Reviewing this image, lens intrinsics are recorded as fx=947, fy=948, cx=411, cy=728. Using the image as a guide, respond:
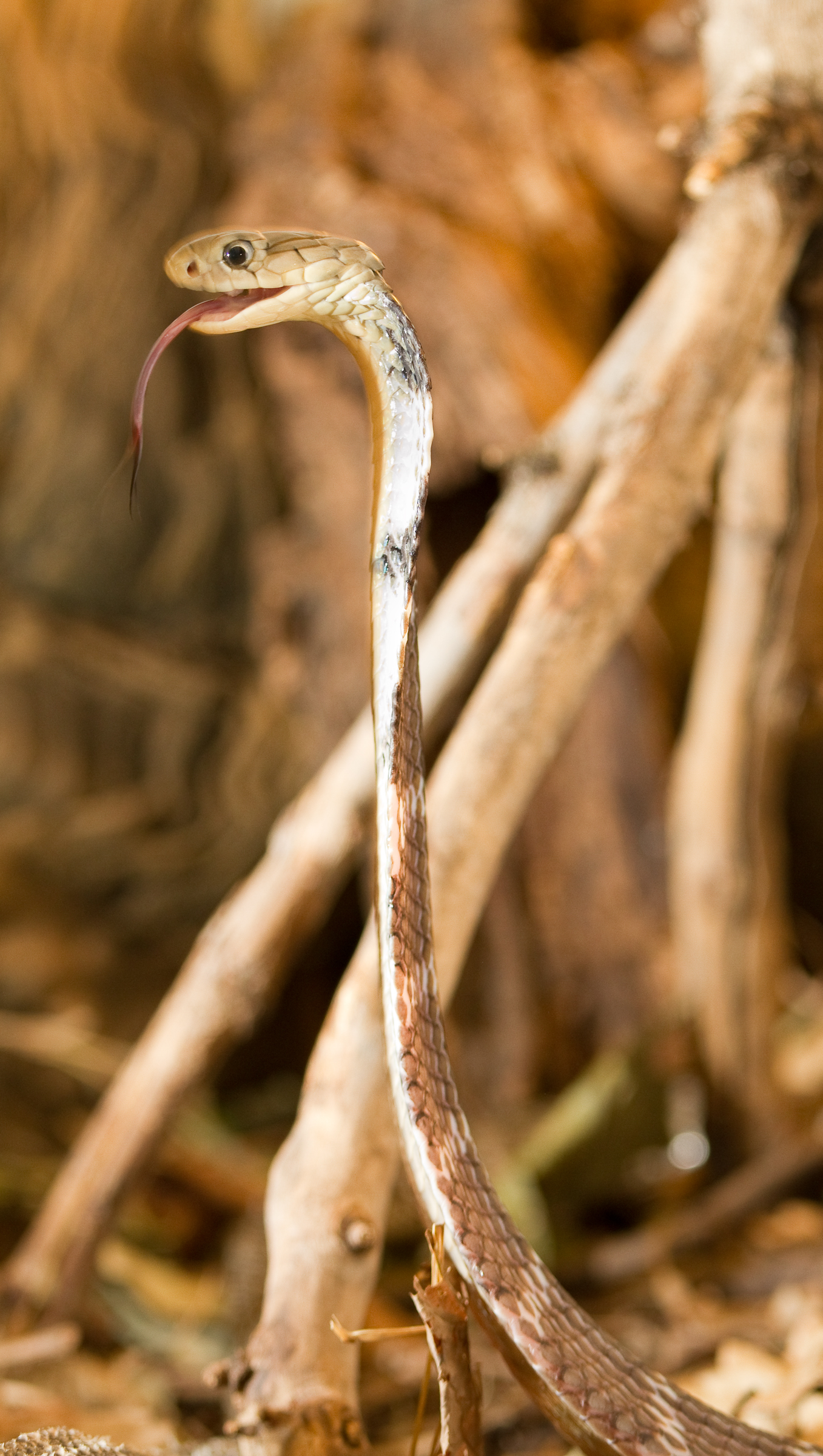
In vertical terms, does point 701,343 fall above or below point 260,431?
below

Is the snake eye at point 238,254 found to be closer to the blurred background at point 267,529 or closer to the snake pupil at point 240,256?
the snake pupil at point 240,256

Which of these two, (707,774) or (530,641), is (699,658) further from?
(530,641)

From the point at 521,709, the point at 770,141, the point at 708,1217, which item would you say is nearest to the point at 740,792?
the point at 708,1217

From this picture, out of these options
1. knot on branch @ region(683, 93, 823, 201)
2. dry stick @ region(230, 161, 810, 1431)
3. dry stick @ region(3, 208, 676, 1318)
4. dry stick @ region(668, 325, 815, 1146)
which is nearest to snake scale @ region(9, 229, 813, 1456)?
dry stick @ region(230, 161, 810, 1431)

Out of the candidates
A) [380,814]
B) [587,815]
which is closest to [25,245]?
[587,815]

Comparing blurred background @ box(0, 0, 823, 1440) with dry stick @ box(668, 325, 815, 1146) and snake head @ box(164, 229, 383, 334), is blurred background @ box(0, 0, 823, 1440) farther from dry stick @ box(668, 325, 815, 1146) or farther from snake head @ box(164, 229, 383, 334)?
snake head @ box(164, 229, 383, 334)

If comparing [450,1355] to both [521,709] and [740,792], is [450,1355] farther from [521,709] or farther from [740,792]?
[740,792]
